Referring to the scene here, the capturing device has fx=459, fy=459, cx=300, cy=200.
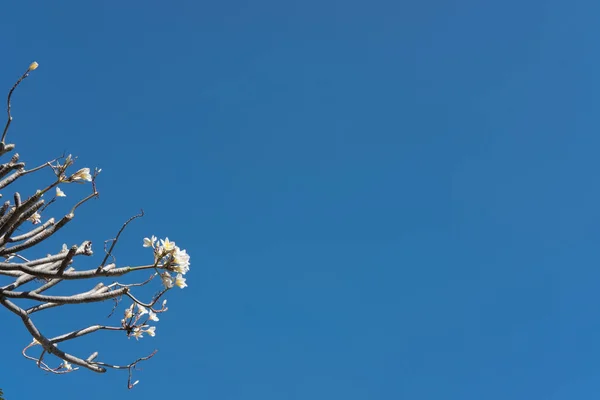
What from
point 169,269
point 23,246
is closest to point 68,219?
point 23,246

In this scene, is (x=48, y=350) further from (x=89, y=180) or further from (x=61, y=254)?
(x=89, y=180)

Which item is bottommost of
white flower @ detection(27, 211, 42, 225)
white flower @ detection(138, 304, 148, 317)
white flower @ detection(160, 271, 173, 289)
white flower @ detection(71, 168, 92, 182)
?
white flower @ detection(160, 271, 173, 289)

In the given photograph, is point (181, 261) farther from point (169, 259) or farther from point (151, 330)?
point (151, 330)

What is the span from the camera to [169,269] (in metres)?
4.73

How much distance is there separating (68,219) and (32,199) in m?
0.44

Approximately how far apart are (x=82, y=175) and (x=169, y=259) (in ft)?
5.53

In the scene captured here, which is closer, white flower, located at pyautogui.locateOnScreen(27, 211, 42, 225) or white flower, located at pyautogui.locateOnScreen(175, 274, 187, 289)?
white flower, located at pyautogui.locateOnScreen(175, 274, 187, 289)

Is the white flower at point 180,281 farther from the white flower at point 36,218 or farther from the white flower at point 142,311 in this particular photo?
the white flower at point 36,218

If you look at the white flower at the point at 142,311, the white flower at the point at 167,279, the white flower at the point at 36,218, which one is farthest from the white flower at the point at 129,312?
the white flower at the point at 36,218

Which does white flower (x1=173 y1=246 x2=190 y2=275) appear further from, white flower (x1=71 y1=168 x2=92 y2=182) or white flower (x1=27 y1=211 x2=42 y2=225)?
white flower (x1=27 y1=211 x2=42 y2=225)

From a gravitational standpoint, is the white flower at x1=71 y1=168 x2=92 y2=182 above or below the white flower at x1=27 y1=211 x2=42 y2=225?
below

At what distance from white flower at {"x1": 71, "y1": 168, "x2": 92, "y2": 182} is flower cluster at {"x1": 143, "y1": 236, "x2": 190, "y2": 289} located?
1.32m

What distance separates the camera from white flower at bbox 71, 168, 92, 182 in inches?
212

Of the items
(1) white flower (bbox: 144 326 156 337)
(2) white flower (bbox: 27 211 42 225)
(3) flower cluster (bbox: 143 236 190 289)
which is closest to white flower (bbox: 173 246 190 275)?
(3) flower cluster (bbox: 143 236 190 289)
